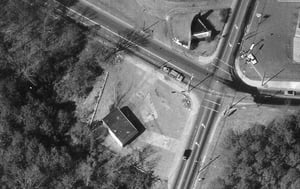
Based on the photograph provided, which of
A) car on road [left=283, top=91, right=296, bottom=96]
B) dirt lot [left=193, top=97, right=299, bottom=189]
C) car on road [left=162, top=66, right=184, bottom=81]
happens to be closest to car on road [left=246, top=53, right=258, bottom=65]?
car on road [left=283, top=91, right=296, bottom=96]

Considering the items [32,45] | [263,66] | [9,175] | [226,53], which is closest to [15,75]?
[32,45]

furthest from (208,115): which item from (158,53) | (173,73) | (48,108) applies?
(48,108)

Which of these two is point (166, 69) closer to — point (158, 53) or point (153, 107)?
point (158, 53)

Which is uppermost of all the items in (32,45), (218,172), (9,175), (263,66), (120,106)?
(263,66)

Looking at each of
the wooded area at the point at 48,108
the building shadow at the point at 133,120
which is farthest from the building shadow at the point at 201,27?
the wooded area at the point at 48,108

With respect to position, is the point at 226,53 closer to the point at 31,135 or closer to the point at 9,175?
the point at 31,135

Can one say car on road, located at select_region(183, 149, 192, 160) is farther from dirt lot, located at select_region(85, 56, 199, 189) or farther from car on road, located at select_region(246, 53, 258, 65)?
car on road, located at select_region(246, 53, 258, 65)

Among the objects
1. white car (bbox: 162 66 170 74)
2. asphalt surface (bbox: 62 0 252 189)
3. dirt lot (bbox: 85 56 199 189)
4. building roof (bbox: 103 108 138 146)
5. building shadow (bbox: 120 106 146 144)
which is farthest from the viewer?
white car (bbox: 162 66 170 74)
